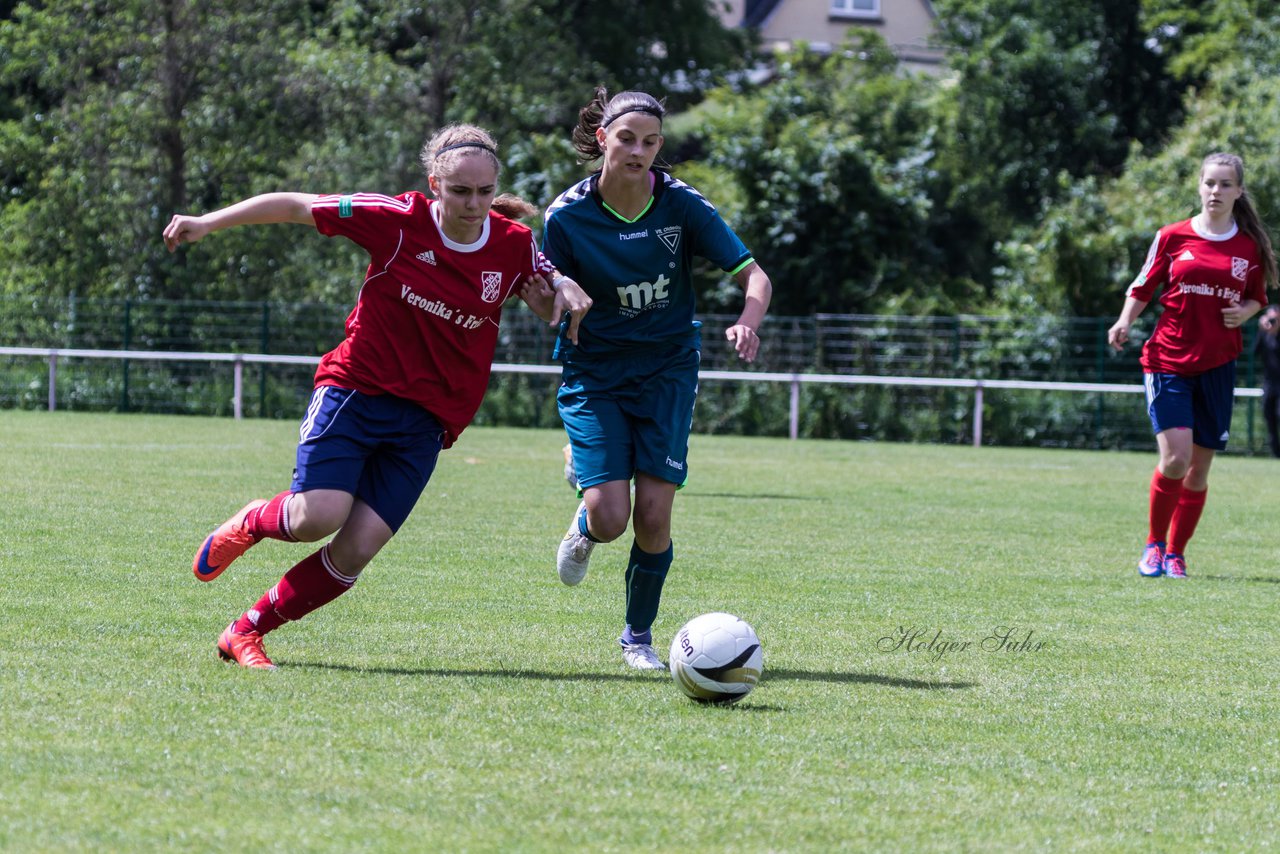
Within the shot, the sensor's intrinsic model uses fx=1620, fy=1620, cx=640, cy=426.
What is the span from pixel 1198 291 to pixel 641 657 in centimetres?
453

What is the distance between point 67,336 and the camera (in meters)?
24.5

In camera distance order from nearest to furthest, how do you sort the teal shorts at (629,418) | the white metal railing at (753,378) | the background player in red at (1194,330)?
the teal shorts at (629,418)
the background player in red at (1194,330)
the white metal railing at (753,378)

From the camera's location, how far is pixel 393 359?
529cm

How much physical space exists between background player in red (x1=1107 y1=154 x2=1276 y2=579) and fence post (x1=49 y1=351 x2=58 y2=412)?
18.2 metres

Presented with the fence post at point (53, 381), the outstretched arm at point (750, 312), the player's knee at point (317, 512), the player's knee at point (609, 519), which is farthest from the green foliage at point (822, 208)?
the player's knee at point (317, 512)

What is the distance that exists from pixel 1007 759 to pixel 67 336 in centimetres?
2257

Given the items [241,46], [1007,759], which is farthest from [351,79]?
[1007,759]

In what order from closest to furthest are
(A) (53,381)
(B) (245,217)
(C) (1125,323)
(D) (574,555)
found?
(B) (245,217), (D) (574,555), (C) (1125,323), (A) (53,381)

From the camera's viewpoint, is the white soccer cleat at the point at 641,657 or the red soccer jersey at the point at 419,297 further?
the white soccer cleat at the point at 641,657

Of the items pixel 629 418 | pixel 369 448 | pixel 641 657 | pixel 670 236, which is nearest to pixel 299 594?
pixel 369 448

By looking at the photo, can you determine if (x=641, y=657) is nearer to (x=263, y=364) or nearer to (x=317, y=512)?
(x=317, y=512)

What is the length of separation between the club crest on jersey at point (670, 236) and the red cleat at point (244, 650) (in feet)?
6.25

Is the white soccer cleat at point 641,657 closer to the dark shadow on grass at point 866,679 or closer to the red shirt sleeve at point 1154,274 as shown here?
the dark shadow on grass at point 866,679

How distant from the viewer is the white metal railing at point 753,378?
21.9 meters
